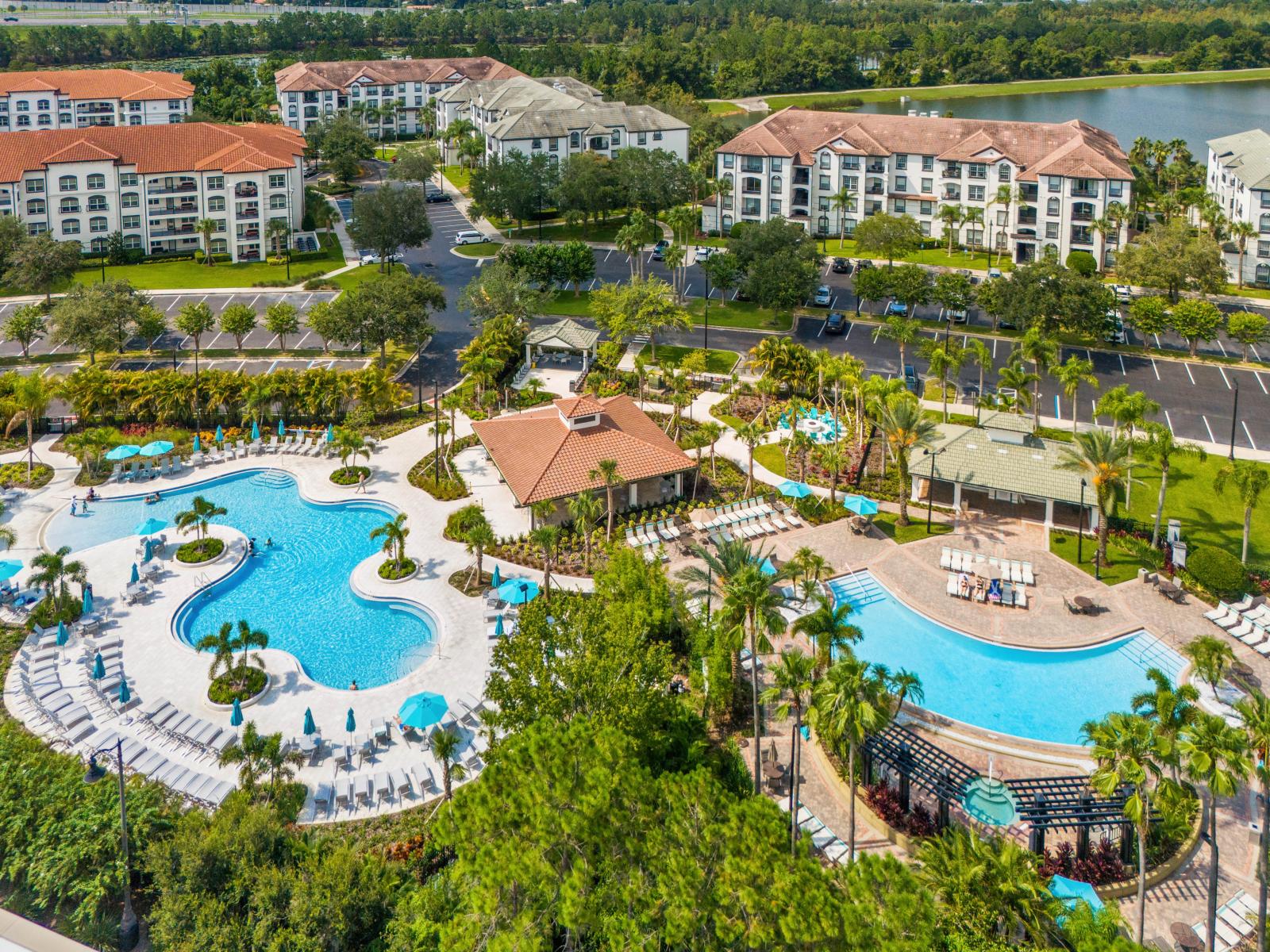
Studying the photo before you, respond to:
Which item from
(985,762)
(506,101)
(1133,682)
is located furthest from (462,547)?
(506,101)

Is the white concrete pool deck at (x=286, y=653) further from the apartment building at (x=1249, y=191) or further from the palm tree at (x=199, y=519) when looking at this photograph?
the apartment building at (x=1249, y=191)

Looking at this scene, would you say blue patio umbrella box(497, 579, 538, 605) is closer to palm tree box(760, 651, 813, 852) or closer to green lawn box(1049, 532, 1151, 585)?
palm tree box(760, 651, 813, 852)

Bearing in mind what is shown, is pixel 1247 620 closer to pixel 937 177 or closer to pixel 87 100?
pixel 937 177

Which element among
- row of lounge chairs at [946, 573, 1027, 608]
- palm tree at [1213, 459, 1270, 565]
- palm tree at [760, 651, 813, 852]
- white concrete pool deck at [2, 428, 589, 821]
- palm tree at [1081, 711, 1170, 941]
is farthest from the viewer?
row of lounge chairs at [946, 573, 1027, 608]

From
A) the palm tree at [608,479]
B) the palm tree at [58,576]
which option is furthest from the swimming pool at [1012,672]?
the palm tree at [58,576]

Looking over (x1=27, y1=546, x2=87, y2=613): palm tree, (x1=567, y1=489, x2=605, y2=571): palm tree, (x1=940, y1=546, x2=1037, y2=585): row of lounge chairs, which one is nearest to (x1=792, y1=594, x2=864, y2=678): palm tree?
(x1=567, y1=489, x2=605, y2=571): palm tree

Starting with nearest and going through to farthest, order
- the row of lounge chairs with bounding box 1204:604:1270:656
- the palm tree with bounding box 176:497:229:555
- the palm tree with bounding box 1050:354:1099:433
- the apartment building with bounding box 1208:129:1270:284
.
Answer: the row of lounge chairs with bounding box 1204:604:1270:656, the palm tree with bounding box 176:497:229:555, the palm tree with bounding box 1050:354:1099:433, the apartment building with bounding box 1208:129:1270:284

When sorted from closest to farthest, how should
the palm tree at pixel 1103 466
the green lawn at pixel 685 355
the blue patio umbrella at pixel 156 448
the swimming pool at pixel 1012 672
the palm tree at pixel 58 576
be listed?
1. the swimming pool at pixel 1012 672
2. the palm tree at pixel 58 576
3. the palm tree at pixel 1103 466
4. the blue patio umbrella at pixel 156 448
5. the green lawn at pixel 685 355
